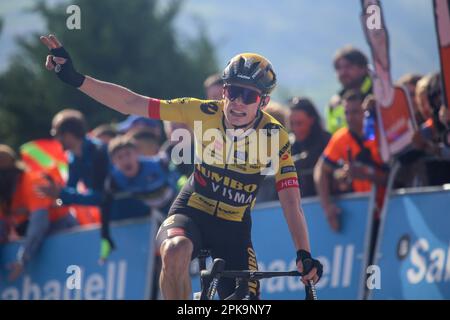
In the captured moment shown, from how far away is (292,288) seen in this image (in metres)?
9.78

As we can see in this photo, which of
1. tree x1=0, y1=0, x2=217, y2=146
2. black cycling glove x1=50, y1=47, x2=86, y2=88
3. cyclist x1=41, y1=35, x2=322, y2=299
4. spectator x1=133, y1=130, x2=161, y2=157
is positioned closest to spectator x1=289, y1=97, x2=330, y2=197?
spectator x1=133, y1=130, x2=161, y2=157

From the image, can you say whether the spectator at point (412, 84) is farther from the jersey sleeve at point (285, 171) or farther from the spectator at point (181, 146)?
the jersey sleeve at point (285, 171)

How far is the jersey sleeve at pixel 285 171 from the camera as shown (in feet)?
22.8

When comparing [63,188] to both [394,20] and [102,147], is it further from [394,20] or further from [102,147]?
[394,20]

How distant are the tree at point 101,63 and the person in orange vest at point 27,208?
40.7 ft

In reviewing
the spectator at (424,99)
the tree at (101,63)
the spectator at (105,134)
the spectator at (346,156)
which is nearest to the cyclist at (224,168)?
the spectator at (424,99)

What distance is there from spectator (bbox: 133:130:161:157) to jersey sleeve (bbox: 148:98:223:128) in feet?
13.6

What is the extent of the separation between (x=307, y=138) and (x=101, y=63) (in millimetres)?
16479

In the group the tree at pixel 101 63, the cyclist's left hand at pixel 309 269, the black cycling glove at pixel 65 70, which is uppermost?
the tree at pixel 101 63

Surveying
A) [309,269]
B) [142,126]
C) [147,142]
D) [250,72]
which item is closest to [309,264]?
[309,269]

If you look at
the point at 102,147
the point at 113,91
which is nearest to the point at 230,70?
the point at 113,91

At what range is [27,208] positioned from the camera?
1167cm

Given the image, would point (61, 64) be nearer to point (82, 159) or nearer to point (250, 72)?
point (250, 72)
